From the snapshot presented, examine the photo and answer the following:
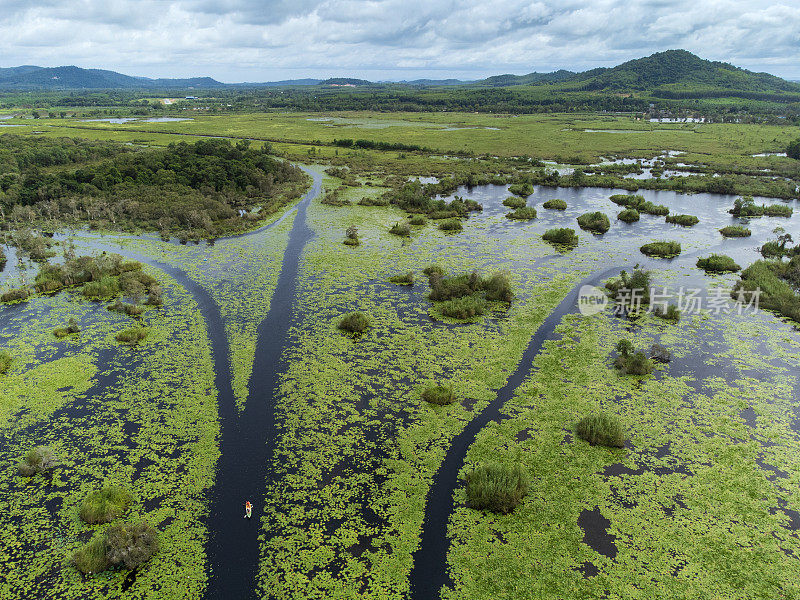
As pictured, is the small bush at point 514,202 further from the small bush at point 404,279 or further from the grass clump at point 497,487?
the grass clump at point 497,487

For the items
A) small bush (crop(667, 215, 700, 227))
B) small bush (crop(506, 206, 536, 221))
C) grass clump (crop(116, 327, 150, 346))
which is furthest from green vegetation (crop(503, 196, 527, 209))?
grass clump (crop(116, 327, 150, 346))

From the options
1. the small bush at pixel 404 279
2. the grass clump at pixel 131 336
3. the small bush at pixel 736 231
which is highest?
the small bush at pixel 736 231

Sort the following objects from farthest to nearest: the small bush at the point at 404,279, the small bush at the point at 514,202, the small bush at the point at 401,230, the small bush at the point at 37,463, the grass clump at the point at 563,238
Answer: the small bush at the point at 514,202 < the small bush at the point at 401,230 < the grass clump at the point at 563,238 < the small bush at the point at 404,279 < the small bush at the point at 37,463

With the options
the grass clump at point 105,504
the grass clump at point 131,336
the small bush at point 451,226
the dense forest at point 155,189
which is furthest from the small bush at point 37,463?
the small bush at point 451,226

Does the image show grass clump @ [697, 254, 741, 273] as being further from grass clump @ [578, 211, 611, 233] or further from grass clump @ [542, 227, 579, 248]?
grass clump @ [578, 211, 611, 233]

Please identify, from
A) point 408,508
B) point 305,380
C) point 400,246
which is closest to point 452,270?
point 400,246

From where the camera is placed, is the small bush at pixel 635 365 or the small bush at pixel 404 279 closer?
the small bush at pixel 635 365

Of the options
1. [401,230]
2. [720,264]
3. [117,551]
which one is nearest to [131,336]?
[117,551]

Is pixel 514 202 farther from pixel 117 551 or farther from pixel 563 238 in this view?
pixel 117 551
